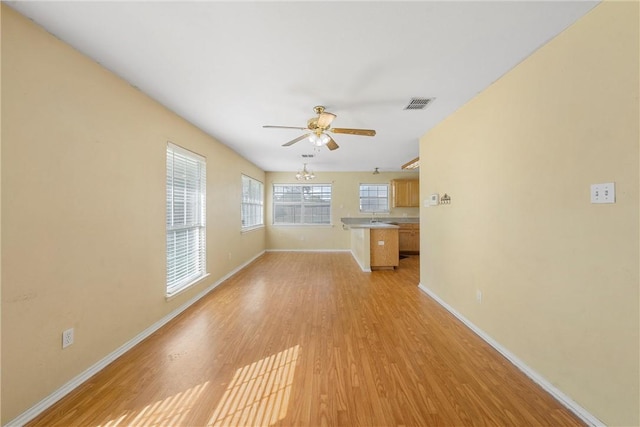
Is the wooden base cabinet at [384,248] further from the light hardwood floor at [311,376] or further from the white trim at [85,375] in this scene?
the white trim at [85,375]

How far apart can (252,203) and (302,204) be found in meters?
1.70

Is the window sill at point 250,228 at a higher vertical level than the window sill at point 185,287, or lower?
higher

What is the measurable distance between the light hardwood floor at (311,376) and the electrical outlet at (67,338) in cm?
33

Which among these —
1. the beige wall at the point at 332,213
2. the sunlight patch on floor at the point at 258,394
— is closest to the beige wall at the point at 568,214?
the sunlight patch on floor at the point at 258,394

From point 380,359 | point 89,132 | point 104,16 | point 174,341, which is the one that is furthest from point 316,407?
point 104,16

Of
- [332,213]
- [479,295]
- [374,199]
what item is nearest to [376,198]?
[374,199]

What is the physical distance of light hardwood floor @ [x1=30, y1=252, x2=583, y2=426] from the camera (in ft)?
4.91

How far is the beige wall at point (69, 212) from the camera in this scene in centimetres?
142

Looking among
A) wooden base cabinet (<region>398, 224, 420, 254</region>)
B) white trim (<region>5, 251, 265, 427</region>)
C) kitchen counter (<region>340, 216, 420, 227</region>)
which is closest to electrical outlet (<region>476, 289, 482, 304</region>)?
white trim (<region>5, 251, 265, 427</region>)

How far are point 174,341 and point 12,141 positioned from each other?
75.2 inches

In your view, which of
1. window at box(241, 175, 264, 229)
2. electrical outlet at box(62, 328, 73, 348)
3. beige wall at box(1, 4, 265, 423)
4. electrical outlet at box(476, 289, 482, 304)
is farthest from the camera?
window at box(241, 175, 264, 229)

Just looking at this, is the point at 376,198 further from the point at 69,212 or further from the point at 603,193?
the point at 69,212

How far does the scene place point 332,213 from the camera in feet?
24.6

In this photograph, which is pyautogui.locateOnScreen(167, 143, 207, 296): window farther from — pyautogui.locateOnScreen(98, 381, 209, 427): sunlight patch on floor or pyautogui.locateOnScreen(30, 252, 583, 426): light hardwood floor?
pyautogui.locateOnScreen(98, 381, 209, 427): sunlight patch on floor
